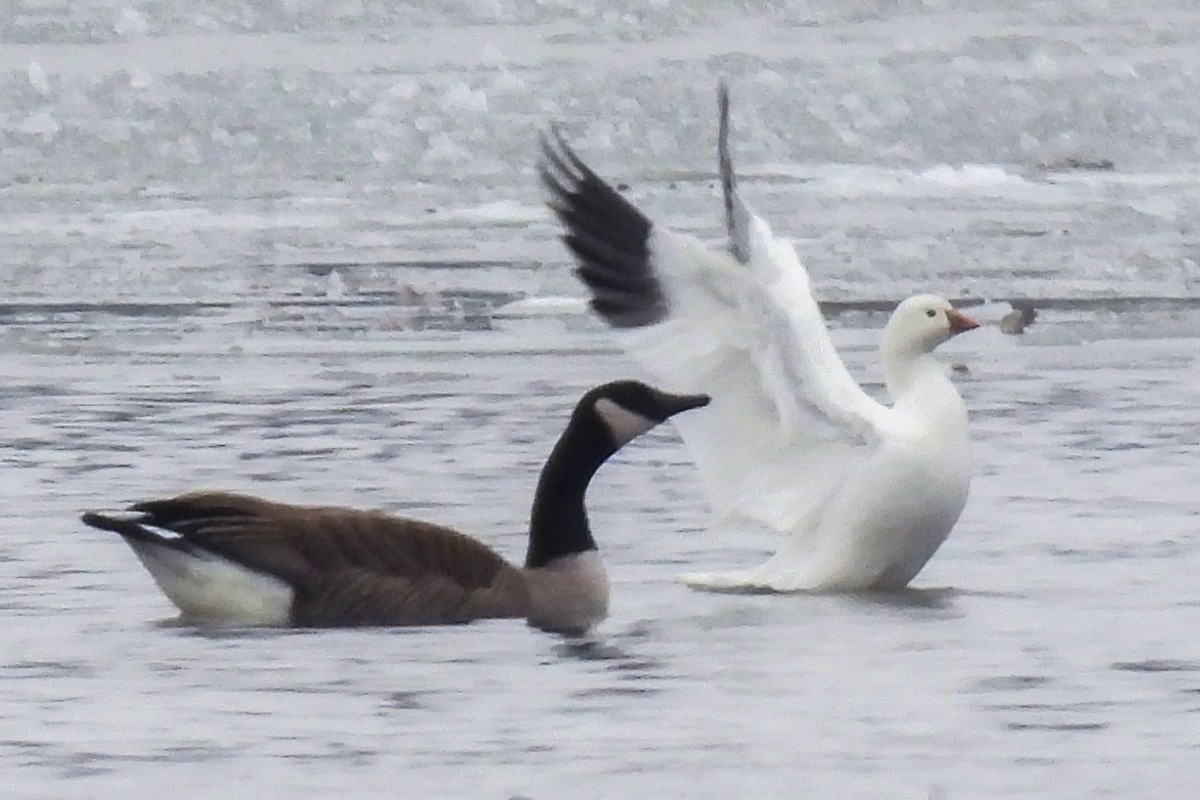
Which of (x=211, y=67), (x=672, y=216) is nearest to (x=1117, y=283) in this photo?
(x=672, y=216)

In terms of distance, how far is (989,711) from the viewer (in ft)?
21.3

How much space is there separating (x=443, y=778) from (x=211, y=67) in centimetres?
1983

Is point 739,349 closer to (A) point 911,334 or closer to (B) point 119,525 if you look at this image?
(A) point 911,334

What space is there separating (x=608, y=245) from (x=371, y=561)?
1393 mm

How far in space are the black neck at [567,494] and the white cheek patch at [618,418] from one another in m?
0.02

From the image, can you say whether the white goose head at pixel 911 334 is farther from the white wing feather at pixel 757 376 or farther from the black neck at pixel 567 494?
the black neck at pixel 567 494

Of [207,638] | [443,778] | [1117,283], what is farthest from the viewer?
[1117,283]

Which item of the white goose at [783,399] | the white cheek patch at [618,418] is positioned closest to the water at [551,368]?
the white goose at [783,399]

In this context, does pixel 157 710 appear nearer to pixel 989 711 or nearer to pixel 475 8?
pixel 989 711

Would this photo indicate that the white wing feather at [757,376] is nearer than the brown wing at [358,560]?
No

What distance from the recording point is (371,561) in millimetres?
7902

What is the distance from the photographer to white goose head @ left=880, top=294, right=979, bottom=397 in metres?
8.85

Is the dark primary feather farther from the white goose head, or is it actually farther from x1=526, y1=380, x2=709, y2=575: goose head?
the white goose head

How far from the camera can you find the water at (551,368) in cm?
630
